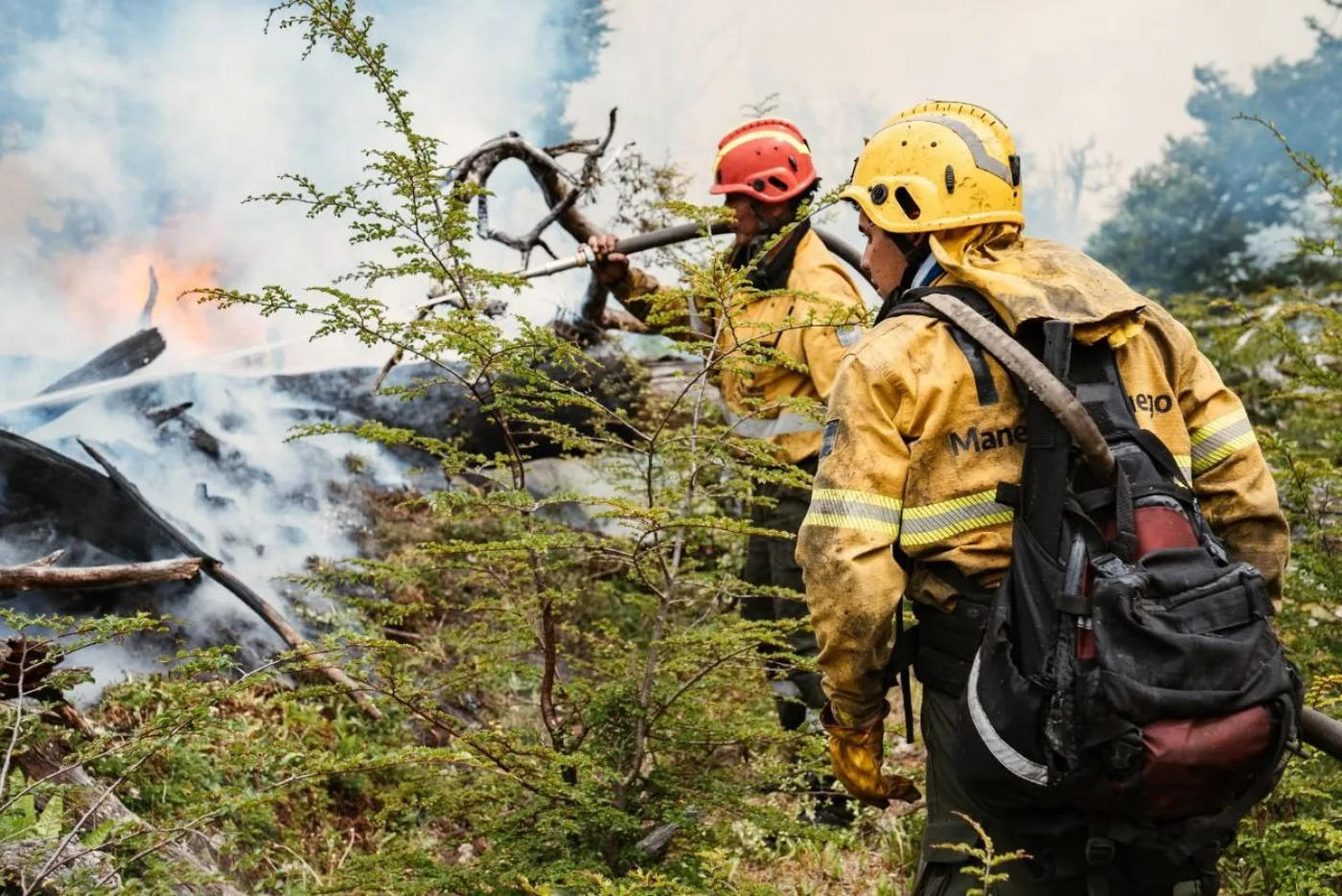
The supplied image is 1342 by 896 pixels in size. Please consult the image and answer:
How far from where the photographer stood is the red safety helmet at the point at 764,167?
4.95m

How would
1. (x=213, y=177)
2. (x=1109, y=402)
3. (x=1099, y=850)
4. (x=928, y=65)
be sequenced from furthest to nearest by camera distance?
(x=928, y=65) → (x=213, y=177) → (x=1109, y=402) → (x=1099, y=850)

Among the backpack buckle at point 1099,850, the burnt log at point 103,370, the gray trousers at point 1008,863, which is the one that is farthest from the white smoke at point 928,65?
the backpack buckle at point 1099,850

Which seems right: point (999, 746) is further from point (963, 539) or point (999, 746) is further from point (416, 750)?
point (416, 750)

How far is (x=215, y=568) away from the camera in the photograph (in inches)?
205

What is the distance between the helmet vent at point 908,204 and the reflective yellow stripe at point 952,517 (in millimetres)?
695

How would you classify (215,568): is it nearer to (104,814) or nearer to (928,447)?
(104,814)

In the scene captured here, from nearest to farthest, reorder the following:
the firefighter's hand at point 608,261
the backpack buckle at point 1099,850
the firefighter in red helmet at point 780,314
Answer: the backpack buckle at point 1099,850, the firefighter in red helmet at point 780,314, the firefighter's hand at point 608,261

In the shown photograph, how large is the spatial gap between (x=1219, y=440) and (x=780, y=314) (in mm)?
2462

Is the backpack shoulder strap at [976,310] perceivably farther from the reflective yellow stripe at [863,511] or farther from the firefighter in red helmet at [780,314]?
the firefighter in red helmet at [780,314]

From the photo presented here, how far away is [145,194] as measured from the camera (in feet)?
19.6

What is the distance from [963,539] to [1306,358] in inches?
131

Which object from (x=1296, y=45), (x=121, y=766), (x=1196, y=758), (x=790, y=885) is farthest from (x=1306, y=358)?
(x=1296, y=45)

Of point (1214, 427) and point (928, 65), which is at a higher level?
point (928, 65)

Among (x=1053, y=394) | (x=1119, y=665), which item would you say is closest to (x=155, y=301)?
(x=1053, y=394)
